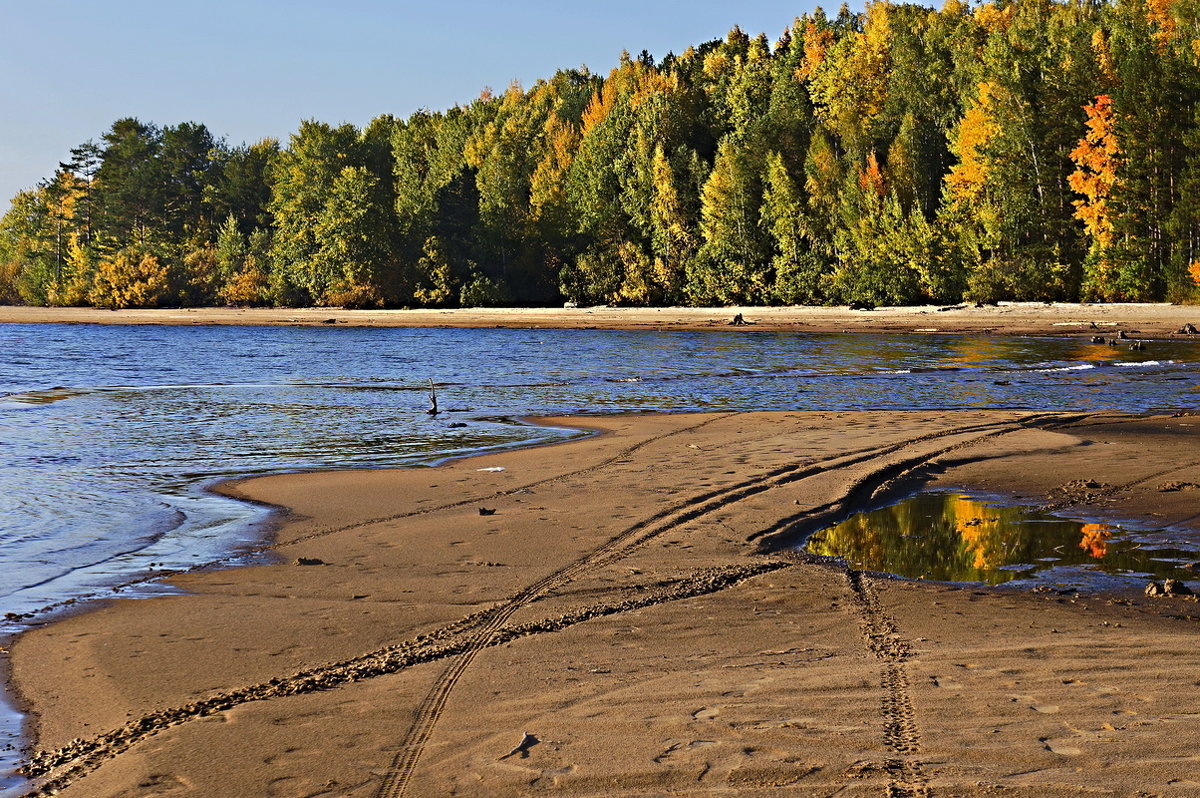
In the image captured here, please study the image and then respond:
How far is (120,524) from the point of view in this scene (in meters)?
11.0

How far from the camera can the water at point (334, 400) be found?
10695 mm

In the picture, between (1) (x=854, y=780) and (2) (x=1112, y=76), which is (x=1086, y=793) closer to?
(1) (x=854, y=780)

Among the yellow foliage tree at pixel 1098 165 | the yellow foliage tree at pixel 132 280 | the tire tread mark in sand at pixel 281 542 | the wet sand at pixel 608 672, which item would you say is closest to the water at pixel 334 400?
the tire tread mark in sand at pixel 281 542

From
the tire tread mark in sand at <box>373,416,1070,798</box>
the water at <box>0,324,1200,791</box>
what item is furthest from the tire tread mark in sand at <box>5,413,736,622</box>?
the tire tread mark in sand at <box>373,416,1070,798</box>

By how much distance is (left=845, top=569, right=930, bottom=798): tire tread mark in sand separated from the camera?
4.28 metres

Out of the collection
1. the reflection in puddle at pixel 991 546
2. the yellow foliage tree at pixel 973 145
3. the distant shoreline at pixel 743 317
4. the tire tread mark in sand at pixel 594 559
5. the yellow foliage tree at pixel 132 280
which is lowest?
the reflection in puddle at pixel 991 546

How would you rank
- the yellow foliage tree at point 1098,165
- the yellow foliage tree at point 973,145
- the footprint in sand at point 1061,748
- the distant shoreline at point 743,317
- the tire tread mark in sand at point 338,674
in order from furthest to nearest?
the yellow foliage tree at point 973,145 → the yellow foliage tree at point 1098,165 → the distant shoreline at point 743,317 → the tire tread mark in sand at point 338,674 → the footprint in sand at point 1061,748

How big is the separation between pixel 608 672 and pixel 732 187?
242 ft

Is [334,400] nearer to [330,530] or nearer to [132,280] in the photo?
[330,530]

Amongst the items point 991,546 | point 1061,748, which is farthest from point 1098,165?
point 1061,748

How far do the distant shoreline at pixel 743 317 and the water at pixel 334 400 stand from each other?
4.38m

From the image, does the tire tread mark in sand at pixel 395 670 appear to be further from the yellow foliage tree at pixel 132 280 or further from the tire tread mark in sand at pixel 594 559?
the yellow foliage tree at pixel 132 280

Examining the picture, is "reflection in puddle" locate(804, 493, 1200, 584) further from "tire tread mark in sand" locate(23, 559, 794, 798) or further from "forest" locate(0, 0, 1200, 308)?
"forest" locate(0, 0, 1200, 308)

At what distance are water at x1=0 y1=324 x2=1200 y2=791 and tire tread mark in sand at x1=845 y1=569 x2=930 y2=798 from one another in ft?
18.8
